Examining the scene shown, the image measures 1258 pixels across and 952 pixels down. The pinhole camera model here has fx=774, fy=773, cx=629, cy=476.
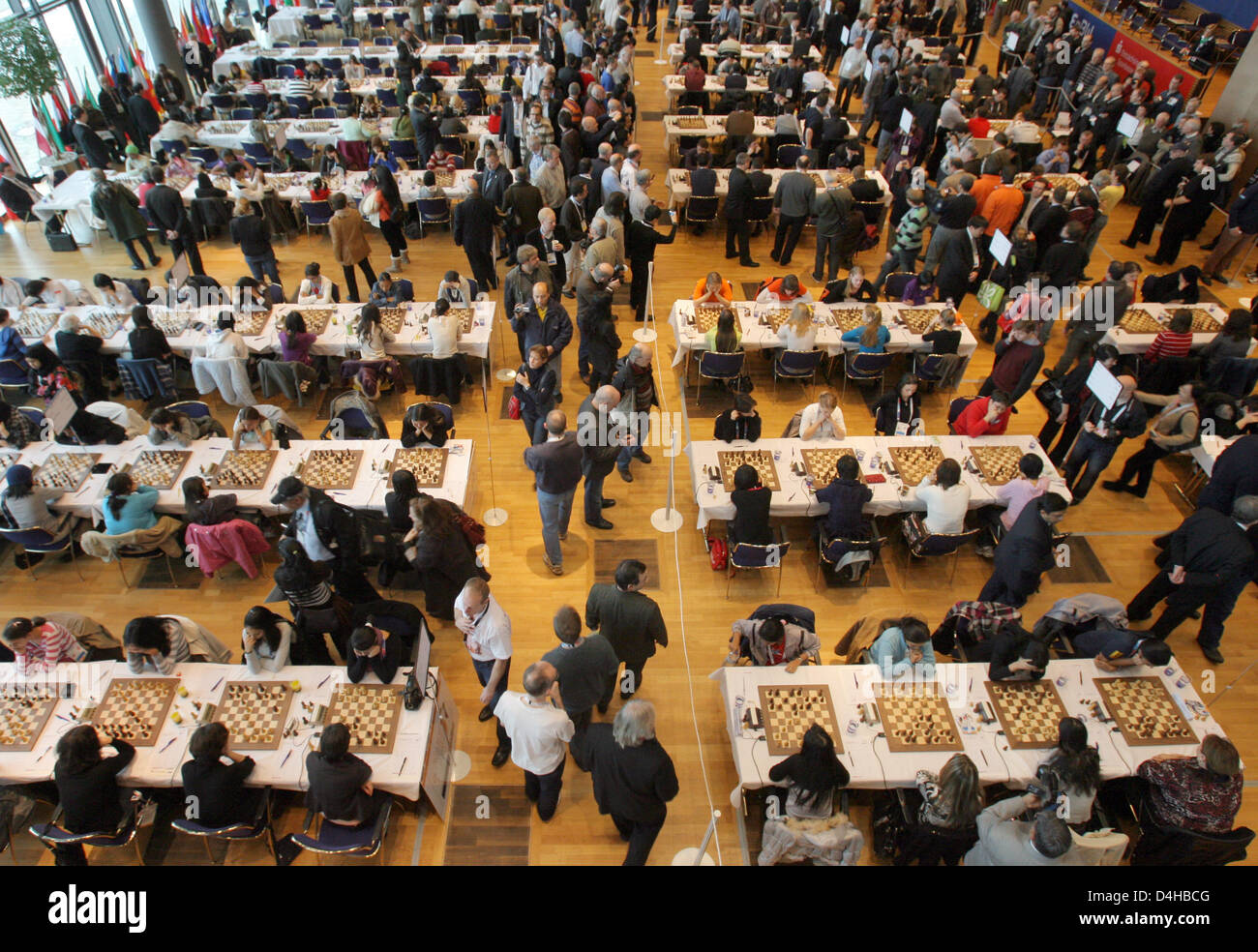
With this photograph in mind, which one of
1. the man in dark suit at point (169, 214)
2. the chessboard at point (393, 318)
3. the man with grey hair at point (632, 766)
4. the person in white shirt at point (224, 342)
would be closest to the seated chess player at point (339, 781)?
the man with grey hair at point (632, 766)

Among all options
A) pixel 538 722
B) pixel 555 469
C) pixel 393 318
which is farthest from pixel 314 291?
pixel 538 722

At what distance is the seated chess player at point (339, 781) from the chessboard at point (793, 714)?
8.29ft

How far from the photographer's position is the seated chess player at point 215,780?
14.7 ft

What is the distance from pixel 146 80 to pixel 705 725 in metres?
16.5

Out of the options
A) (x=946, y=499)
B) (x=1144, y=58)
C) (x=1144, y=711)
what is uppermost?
(x=1144, y=58)

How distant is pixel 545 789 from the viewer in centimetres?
507

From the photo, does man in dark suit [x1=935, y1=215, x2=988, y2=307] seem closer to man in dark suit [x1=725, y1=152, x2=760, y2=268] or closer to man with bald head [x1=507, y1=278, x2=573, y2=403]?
man in dark suit [x1=725, y1=152, x2=760, y2=268]

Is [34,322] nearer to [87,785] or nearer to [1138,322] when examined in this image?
[87,785]

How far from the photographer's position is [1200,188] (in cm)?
1086

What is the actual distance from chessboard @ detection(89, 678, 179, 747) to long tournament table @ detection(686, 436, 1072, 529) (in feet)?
13.9

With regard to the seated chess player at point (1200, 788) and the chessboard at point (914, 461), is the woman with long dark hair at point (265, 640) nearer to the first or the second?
the chessboard at point (914, 461)

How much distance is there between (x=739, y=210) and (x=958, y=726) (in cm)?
780
